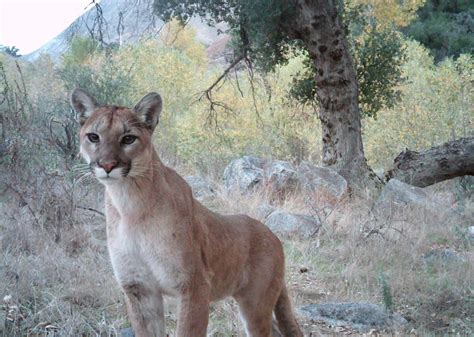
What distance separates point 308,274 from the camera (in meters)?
8.34

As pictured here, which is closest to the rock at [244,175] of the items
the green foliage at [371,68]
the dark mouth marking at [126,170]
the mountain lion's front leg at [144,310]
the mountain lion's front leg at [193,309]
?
the green foliage at [371,68]

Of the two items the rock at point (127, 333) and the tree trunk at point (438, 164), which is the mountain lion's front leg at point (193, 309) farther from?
the tree trunk at point (438, 164)

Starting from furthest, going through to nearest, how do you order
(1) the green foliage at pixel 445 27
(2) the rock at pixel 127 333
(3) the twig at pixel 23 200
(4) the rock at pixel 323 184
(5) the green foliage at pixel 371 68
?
(1) the green foliage at pixel 445 27, (5) the green foliage at pixel 371 68, (4) the rock at pixel 323 184, (3) the twig at pixel 23 200, (2) the rock at pixel 127 333

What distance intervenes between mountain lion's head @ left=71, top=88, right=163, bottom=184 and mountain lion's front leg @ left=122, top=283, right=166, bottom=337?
2.38 ft

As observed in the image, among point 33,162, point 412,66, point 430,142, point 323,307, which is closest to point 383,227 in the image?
point 323,307

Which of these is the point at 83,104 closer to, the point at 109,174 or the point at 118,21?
the point at 109,174

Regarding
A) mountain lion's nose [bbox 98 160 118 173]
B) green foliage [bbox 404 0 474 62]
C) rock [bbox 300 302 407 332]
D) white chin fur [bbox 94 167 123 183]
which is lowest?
rock [bbox 300 302 407 332]

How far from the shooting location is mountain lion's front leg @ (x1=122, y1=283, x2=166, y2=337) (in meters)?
4.63

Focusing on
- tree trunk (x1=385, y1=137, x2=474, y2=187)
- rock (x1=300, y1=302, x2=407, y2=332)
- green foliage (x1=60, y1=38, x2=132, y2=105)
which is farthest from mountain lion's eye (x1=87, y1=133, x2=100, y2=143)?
tree trunk (x1=385, y1=137, x2=474, y2=187)

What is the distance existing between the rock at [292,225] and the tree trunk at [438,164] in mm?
3895

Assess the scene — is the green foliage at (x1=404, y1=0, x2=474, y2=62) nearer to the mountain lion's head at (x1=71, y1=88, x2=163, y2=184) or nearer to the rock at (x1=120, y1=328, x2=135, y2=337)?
the rock at (x1=120, y1=328, x2=135, y2=337)

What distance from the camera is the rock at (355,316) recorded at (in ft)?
20.8

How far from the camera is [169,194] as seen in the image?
4.69 m

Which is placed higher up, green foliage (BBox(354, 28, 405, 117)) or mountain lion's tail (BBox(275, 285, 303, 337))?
green foliage (BBox(354, 28, 405, 117))
